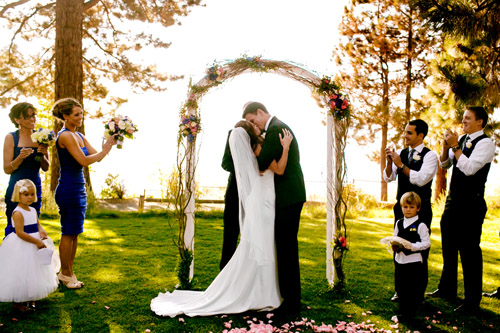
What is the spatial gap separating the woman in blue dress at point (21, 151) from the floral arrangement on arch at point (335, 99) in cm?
322

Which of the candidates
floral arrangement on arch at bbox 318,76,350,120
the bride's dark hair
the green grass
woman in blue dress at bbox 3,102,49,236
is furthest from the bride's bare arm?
woman in blue dress at bbox 3,102,49,236

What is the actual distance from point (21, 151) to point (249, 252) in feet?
8.60

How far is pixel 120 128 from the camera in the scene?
4492 millimetres

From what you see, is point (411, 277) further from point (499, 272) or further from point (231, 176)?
point (499, 272)

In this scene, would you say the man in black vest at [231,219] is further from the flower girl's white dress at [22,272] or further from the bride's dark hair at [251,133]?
the flower girl's white dress at [22,272]

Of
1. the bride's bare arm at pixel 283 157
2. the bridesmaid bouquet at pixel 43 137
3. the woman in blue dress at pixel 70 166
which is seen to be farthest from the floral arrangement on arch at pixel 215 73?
the bridesmaid bouquet at pixel 43 137

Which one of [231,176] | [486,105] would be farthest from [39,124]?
[486,105]

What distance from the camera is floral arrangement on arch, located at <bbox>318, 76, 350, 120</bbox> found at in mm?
4879

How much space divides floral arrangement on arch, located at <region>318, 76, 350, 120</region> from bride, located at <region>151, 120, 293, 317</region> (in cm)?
102

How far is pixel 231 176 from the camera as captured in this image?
15.0 ft

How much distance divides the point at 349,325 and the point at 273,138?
6.23ft

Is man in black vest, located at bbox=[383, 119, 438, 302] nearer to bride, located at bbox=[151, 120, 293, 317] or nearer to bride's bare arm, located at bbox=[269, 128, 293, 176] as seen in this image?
bride's bare arm, located at bbox=[269, 128, 293, 176]

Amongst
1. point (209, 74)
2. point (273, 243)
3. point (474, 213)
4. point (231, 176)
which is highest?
point (209, 74)

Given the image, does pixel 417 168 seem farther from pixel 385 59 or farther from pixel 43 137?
pixel 385 59
